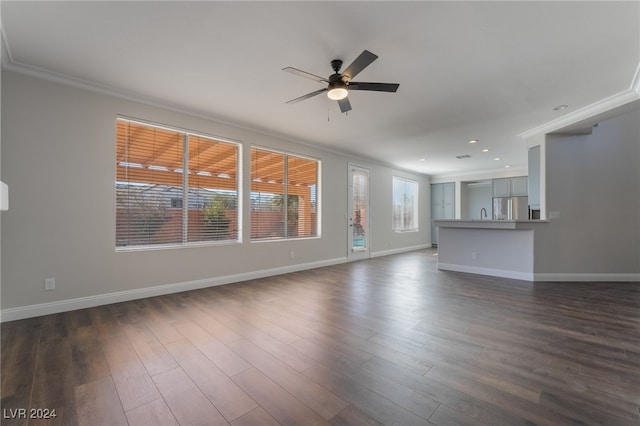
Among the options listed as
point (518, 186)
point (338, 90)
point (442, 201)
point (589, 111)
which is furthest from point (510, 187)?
point (338, 90)

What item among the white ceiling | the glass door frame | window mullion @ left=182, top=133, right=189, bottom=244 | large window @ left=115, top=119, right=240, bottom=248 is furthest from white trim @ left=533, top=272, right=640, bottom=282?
window mullion @ left=182, top=133, right=189, bottom=244

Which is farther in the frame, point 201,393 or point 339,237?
point 339,237

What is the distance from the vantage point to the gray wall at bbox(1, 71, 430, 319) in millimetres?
2877

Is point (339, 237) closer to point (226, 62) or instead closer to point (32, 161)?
point (226, 62)

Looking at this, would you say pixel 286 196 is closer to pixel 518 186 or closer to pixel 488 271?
pixel 488 271

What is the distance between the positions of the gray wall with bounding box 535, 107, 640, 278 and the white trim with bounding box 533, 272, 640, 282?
1.6 inches

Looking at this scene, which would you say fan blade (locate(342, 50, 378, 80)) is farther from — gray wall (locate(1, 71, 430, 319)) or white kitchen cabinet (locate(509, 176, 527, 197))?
white kitchen cabinet (locate(509, 176, 527, 197))

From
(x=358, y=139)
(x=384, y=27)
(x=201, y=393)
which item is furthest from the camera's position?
(x=358, y=139)

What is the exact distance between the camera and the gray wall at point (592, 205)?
4699 millimetres

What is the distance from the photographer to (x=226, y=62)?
2.78 m

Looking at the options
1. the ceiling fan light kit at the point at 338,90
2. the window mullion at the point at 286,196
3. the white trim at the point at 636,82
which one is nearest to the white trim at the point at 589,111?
the white trim at the point at 636,82

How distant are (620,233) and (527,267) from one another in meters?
1.60

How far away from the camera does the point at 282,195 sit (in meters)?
5.41

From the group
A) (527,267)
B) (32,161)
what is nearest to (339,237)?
(527,267)
